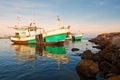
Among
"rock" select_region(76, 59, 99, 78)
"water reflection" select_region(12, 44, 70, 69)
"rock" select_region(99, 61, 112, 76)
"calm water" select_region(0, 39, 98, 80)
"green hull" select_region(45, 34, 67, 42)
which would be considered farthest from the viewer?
"green hull" select_region(45, 34, 67, 42)

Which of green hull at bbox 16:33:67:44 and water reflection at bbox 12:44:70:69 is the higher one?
green hull at bbox 16:33:67:44

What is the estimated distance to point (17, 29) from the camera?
60.7m

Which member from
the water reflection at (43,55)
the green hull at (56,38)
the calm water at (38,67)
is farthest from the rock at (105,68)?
the green hull at (56,38)

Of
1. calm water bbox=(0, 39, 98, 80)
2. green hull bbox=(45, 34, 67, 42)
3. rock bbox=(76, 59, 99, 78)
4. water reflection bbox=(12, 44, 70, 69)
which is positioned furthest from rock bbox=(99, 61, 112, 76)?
green hull bbox=(45, 34, 67, 42)

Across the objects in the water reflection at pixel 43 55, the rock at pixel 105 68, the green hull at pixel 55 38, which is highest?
the green hull at pixel 55 38

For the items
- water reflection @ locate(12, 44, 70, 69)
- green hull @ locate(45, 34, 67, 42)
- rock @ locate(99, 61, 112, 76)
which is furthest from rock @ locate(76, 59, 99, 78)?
green hull @ locate(45, 34, 67, 42)

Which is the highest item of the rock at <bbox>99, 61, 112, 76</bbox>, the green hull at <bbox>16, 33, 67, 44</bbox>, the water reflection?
the green hull at <bbox>16, 33, 67, 44</bbox>

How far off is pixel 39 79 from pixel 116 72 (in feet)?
25.0

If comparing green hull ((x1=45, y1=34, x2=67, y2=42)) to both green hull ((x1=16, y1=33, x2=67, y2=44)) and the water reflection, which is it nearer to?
green hull ((x1=16, y1=33, x2=67, y2=44))

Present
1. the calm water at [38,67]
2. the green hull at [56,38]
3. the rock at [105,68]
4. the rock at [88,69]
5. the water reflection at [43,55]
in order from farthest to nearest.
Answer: the green hull at [56,38], the water reflection at [43,55], the rock at [105,68], the calm water at [38,67], the rock at [88,69]

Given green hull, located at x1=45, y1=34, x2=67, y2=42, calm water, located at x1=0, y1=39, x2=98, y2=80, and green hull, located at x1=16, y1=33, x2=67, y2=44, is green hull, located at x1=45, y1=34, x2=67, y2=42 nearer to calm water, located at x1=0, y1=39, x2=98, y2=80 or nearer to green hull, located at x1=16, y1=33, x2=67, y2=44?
green hull, located at x1=16, y1=33, x2=67, y2=44

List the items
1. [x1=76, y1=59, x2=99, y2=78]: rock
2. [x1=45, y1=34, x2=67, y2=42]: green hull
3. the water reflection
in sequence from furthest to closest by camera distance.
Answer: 1. [x1=45, y1=34, x2=67, y2=42]: green hull
2. the water reflection
3. [x1=76, y1=59, x2=99, y2=78]: rock

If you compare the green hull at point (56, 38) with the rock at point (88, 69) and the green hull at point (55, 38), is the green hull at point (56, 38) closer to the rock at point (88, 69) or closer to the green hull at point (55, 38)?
the green hull at point (55, 38)

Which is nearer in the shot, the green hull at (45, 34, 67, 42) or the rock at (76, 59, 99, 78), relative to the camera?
the rock at (76, 59, 99, 78)
